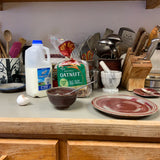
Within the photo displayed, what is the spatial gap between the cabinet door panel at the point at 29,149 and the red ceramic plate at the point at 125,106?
0.21m

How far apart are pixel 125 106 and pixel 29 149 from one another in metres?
0.37

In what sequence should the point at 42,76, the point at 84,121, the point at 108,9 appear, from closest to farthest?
the point at 84,121, the point at 42,76, the point at 108,9

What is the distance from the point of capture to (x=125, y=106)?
62 centimetres

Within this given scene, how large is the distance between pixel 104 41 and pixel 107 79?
7.9 inches

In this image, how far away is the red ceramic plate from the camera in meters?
0.54

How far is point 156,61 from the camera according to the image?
1123mm

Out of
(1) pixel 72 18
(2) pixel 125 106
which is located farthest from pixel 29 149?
(1) pixel 72 18

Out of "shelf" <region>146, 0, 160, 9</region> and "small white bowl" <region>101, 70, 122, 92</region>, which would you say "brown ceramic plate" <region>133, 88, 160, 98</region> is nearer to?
"small white bowl" <region>101, 70, 122, 92</region>

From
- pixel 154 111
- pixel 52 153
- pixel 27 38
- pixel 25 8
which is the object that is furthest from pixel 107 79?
pixel 25 8

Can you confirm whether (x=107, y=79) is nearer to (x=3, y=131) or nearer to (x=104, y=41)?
(x=104, y=41)

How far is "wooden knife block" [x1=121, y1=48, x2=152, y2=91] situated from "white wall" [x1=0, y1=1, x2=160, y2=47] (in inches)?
13.0

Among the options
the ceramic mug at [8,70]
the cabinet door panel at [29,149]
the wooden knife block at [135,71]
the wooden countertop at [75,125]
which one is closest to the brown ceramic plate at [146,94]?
the wooden knife block at [135,71]

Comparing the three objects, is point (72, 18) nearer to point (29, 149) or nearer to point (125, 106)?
point (125, 106)

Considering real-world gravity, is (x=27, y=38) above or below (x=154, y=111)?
above
